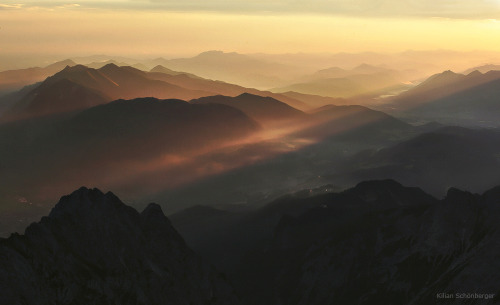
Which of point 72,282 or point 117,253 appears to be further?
point 117,253

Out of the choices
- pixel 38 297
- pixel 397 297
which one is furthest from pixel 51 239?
pixel 397 297

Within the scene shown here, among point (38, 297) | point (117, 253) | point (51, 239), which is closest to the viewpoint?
point (38, 297)

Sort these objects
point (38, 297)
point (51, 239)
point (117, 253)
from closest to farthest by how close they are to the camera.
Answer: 1. point (38, 297)
2. point (51, 239)
3. point (117, 253)

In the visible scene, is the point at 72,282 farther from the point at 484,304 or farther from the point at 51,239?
the point at 484,304

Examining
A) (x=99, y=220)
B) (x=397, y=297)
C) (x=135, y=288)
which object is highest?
(x=99, y=220)

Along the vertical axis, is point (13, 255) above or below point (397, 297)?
above

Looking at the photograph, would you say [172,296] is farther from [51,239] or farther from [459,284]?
[459,284]
